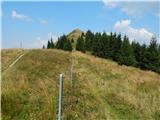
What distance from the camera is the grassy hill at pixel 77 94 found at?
2058 centimetres

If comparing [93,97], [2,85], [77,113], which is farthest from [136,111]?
[2,85]

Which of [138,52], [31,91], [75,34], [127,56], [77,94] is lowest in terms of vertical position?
[77,94]

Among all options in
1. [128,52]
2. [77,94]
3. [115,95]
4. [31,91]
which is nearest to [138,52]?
[128,52]

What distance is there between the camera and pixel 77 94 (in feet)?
81.6

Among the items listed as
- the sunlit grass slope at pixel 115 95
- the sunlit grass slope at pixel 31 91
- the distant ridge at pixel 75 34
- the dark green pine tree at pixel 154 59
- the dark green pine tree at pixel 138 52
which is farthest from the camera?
the distant ridge at pixel 75 34

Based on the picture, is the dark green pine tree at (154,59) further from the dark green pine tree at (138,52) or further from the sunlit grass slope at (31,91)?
the sunlit grass slope at (31,91)

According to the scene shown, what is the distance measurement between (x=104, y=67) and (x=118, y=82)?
8.61m

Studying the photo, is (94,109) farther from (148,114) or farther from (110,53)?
(110,53)

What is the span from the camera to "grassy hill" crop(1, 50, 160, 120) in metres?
20.6

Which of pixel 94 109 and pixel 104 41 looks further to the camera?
pixel 104 41

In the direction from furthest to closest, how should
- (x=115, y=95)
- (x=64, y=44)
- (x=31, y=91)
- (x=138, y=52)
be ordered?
(x=64, y=44) < (x=138, y=52) < (x=115, y=95) < (x=31, y=91)

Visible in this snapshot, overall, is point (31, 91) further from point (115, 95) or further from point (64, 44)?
point (64, 44)

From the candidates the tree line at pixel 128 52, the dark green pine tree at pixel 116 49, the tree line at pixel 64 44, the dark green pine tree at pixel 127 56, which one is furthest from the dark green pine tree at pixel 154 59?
the tree line at pixel 64 44

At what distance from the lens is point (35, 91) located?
24.0 m
